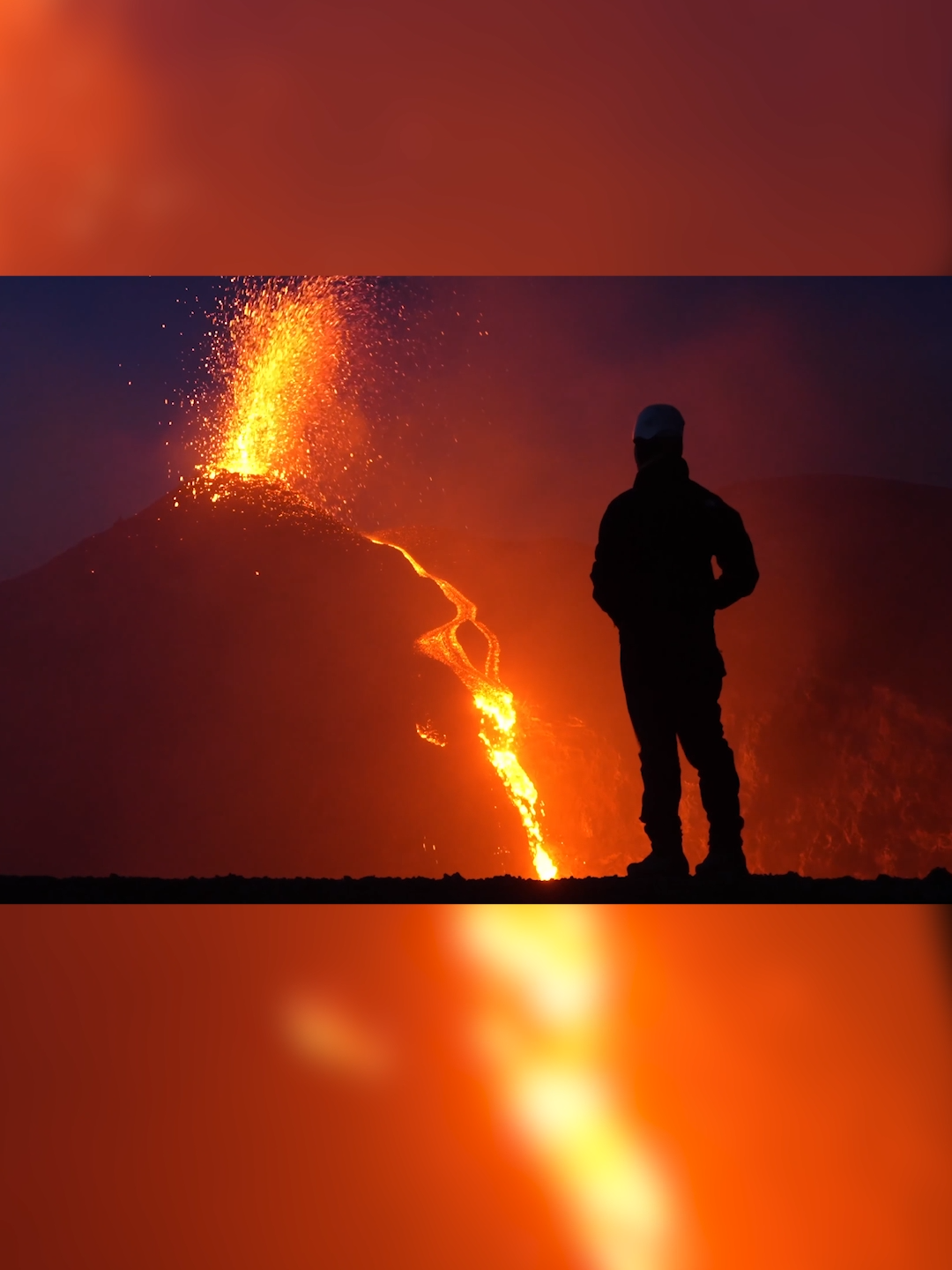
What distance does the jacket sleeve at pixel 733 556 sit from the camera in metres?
2.37

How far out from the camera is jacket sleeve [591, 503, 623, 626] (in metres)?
2.42

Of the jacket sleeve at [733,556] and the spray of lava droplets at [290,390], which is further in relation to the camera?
the spray of lava droplets at [290,390]

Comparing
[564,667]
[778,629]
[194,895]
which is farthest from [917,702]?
[194,895]

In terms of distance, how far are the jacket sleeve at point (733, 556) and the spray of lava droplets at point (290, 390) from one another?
7.12 ft

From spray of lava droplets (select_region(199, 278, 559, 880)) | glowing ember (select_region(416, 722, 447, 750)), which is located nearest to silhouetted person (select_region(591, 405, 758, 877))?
glowing ember (select_region(416, 722, 447, 750))

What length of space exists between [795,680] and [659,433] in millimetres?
2072

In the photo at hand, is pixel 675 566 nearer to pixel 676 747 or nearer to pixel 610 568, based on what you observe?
pixel 610 568

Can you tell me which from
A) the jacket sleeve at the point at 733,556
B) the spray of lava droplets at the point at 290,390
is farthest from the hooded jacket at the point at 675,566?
the spray of lava droplets at the point at 290,390

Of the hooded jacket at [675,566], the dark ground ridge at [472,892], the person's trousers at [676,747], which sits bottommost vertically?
the dark ground ridge at [472,892]

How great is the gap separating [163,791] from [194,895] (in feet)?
7.94

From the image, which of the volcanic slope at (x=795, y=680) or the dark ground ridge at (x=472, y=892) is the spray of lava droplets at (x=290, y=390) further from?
the dark ground ridge at (x=472, y=892)

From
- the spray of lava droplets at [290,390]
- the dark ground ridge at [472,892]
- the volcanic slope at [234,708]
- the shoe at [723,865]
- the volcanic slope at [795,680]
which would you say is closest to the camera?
the dark ground ridge at [472,892]

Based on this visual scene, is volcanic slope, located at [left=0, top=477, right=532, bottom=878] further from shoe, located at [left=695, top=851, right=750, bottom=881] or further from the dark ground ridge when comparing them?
the dark ground ridge

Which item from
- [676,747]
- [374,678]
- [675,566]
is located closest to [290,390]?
[374,678]
